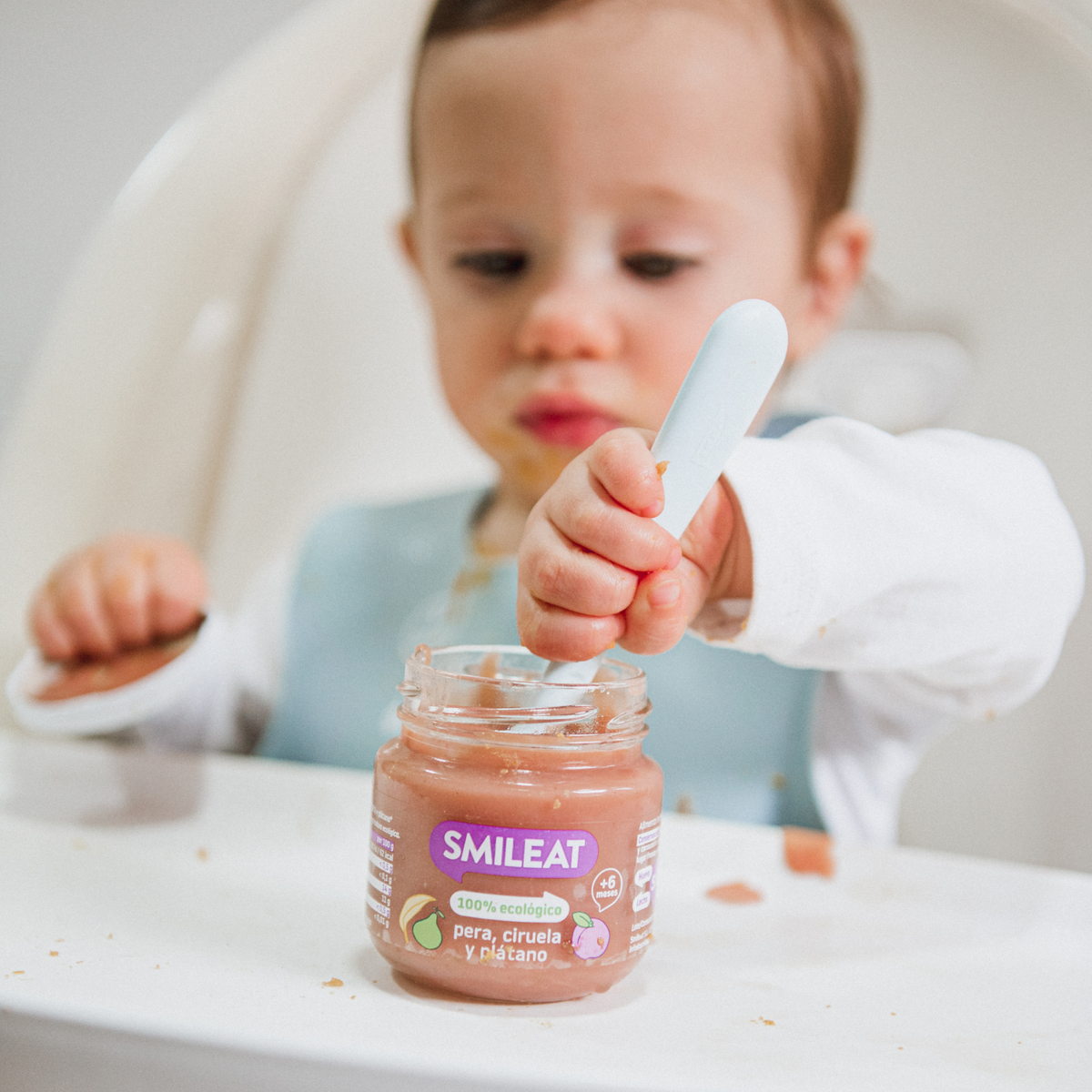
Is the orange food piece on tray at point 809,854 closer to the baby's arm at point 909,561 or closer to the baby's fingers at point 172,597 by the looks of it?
the baby's arm at point 909,561

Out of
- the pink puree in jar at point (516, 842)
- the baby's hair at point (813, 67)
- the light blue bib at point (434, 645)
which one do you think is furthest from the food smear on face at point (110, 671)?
the baby's hair at point (813, 67)

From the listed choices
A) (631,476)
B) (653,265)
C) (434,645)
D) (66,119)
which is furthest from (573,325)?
(66,119)

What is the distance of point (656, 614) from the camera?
1.09 ft

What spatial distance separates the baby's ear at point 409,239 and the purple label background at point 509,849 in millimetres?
521

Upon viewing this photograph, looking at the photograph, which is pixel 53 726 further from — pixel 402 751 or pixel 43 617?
pixel 402 751

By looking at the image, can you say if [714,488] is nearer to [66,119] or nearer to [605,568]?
[605,568]

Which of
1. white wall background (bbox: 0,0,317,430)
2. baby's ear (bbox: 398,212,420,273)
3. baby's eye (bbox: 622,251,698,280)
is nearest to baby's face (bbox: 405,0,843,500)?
baby's eye (bbox: 622,251,698,280)

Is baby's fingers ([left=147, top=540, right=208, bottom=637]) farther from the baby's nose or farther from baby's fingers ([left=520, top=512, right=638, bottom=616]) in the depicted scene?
baby's fingers ([left=520, top=512, right=638, bottom=616])

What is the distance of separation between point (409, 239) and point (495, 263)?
0.63 ft

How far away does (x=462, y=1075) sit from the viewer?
0.30 meters

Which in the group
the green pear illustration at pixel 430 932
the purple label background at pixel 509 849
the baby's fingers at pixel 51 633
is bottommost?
the baby's fingers at pixel 51 633

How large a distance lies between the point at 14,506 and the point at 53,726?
0.28 meters

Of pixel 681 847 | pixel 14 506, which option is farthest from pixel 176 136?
pixel 681 847

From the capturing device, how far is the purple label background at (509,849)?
13.6 inches
